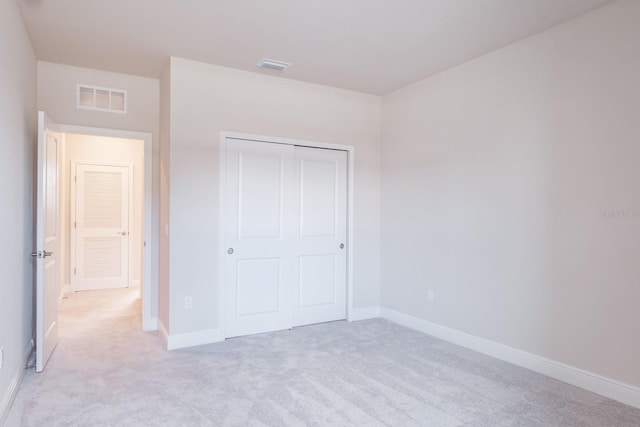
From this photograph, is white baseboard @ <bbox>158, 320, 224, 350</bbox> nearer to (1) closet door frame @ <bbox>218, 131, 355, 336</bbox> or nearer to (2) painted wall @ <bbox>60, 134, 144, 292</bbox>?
(1) closet door frame @ <bbox>218, 131, 355, 336</bbox>

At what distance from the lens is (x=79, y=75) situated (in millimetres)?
3900

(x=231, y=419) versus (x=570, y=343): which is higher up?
(x=570, y=343)

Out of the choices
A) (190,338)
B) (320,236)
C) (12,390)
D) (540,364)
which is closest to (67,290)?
(190,338)

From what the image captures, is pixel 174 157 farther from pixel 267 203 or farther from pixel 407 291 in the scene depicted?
pixel 407 291

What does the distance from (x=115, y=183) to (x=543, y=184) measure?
6.17 metres

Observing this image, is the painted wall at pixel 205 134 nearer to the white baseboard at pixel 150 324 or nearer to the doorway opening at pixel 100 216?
the white baseboard at pixel 150 324

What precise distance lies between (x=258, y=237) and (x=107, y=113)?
6.51 ft

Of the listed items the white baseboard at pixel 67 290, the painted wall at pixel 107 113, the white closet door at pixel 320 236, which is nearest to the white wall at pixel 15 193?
the painted wall at pixel 107 113

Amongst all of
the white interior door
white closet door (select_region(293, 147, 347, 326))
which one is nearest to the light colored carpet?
the white interior door

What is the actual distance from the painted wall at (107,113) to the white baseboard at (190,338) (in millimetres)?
705

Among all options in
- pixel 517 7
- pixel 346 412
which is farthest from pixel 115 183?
pixel 517 7

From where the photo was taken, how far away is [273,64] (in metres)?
3.79

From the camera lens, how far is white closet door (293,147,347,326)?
4383mm

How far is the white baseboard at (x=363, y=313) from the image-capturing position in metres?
4.59
